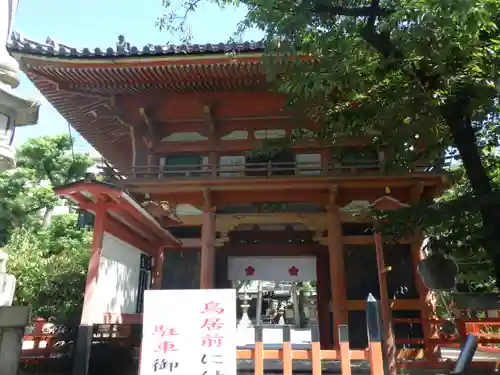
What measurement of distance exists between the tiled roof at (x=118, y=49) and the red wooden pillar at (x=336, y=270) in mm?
3667

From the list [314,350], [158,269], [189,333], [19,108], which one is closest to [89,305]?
[189,333]

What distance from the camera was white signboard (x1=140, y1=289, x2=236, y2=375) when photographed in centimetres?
387

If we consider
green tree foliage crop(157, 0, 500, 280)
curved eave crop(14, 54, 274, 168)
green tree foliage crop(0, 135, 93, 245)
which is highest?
green tree foliage crop(0, 135, 93, 245)

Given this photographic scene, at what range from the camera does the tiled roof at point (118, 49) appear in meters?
7.21

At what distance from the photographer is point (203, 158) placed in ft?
30.5

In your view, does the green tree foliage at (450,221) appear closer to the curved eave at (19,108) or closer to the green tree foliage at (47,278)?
the curved eave at (19,108)

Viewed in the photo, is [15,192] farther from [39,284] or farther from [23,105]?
[23,105]

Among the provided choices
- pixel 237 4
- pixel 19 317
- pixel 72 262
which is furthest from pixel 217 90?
pixel 72 262

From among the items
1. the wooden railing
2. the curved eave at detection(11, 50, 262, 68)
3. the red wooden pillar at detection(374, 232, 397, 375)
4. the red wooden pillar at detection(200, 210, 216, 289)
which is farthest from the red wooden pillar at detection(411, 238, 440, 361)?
the curved eave at detection(11, 50, 262, 68)

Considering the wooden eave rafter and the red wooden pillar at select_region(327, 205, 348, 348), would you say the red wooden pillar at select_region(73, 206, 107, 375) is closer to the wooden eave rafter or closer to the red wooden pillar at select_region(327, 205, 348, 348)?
the wooden eave rafter

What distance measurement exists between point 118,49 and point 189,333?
5.71 meters

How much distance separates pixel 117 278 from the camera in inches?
312

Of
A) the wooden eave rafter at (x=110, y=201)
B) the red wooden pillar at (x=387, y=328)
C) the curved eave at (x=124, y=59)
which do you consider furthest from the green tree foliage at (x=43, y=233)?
the red wooden pillar at (x=387, y=328)

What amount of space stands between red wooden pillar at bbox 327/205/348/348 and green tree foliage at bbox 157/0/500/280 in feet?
9.38
